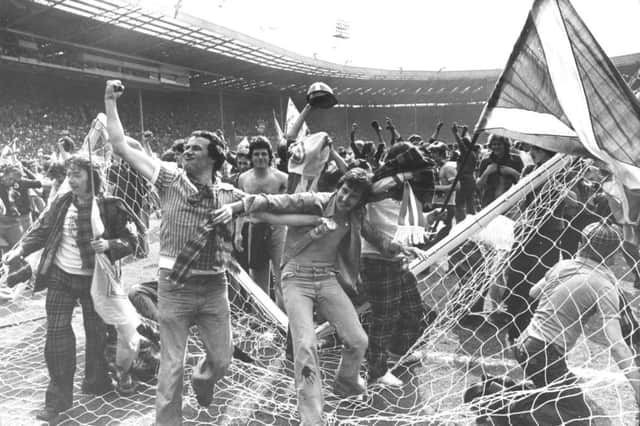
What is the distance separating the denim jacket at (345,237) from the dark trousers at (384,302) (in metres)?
0.20

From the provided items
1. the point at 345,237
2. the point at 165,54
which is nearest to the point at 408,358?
the point at 345,237

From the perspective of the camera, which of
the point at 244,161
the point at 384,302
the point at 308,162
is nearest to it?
the point at 384,302

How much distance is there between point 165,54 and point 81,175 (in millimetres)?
20822

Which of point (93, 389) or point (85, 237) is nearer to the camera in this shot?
point (85, 237)

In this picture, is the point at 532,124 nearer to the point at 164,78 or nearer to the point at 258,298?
the point at 258,298

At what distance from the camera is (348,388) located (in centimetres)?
323

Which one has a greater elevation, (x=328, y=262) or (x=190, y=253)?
(x=190, y=253)

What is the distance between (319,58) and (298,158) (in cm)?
2523

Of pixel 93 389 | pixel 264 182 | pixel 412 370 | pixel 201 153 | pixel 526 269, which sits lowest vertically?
pixel 412 370

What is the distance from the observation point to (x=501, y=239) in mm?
3713

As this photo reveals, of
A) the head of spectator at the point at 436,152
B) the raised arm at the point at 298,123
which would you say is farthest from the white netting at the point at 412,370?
the head of spectator at the point at 436,152

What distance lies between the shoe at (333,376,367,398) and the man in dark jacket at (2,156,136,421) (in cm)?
167

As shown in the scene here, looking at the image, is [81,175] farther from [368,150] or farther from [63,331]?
[368,150]

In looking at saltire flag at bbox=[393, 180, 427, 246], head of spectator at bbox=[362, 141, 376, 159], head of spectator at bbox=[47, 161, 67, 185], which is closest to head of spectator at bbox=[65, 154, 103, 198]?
head of spectator at bbox=[47, 161, 67, 185]
